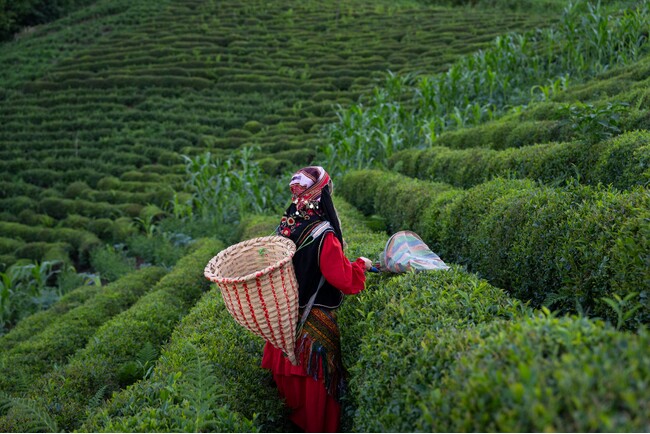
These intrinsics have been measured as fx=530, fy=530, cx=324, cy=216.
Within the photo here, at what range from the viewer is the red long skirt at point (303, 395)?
2.83 m

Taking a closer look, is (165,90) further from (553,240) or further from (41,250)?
(553,240)

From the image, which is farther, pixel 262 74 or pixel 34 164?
pixel 262 74

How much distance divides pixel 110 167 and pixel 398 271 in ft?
39.6

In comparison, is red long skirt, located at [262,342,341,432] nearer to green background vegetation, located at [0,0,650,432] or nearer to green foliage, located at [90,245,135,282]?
green background vegetation, located at [0,0,650,432]

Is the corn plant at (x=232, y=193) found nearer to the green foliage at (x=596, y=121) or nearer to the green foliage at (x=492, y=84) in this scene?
the green foliage at (x=492, y=84)

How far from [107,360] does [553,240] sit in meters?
3.20

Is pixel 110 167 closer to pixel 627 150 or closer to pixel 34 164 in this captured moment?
pixel 34 164

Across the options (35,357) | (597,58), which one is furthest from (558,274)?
(597,58)

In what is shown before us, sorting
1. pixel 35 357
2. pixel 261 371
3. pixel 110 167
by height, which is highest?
pixel 261 371

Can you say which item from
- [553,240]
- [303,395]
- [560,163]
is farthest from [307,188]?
[560,163]

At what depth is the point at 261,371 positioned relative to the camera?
3.04 metres

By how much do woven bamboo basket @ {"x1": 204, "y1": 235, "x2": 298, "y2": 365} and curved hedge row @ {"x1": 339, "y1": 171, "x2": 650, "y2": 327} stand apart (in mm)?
1285

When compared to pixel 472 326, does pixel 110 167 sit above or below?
below

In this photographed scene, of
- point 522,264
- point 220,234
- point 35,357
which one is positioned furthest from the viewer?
point 220,234
